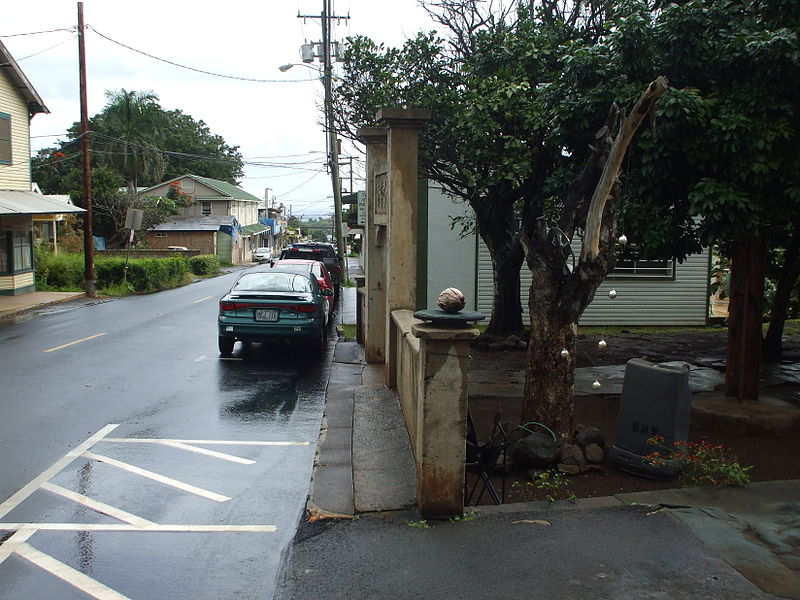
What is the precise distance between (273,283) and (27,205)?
1298 cm

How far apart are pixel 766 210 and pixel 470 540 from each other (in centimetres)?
536

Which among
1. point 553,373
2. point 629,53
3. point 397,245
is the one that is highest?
point 629,53

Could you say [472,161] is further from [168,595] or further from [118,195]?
[118,195]

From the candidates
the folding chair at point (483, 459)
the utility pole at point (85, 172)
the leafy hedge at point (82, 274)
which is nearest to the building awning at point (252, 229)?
the leafy hedge at point (82, 274)

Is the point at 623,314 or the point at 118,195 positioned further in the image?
the point at 118,195

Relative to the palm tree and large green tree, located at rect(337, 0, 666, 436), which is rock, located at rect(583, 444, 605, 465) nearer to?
large green tree, located at rect(337, 0, 666, 436)

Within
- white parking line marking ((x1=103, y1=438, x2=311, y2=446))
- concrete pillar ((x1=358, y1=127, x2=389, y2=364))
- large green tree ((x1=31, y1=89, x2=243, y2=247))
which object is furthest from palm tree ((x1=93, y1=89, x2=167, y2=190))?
white parking line marking ((x1=103, y1=438, x2=311, y2=446))

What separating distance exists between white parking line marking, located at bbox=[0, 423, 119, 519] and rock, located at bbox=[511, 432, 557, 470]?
4.27 metres

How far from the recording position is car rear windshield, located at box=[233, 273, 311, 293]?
1413 centimetres

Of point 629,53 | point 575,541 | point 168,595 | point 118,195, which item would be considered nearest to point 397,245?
point 629,53

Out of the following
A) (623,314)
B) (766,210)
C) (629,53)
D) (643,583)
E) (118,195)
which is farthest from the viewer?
(118,195)

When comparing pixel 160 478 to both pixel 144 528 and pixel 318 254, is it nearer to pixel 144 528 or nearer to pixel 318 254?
pixel 144 528

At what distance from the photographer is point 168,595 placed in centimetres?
471

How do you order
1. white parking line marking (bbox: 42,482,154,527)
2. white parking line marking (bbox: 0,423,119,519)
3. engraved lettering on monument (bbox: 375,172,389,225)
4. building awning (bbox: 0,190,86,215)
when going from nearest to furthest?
white parking line marking (bbox: 42,482,154,527)
white parking line marking (bbox: 0,423,119,519)
engraved lettering on monument (bbox: 375,172,389,225)
building awning (bbox: 0,190,86,215)
